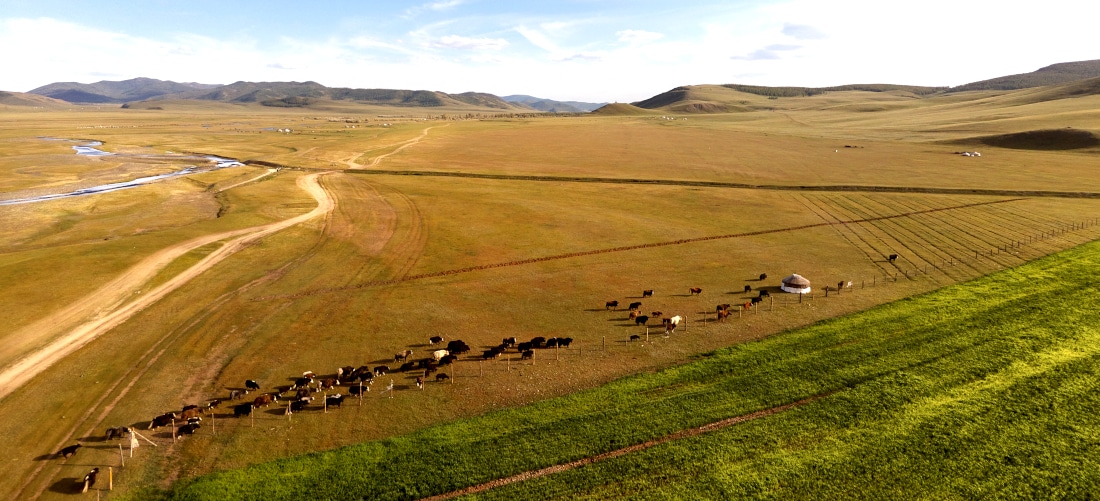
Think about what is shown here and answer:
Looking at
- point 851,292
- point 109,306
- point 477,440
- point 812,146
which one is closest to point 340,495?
point 477,440

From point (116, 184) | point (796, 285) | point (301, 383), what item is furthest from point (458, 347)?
point (116, 184)

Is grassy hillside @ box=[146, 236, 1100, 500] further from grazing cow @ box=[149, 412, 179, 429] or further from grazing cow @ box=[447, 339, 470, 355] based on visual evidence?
grazing cow @ box=[447, 339, 470, 355]

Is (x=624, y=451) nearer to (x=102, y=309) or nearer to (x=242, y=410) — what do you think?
(x=242, y=410)

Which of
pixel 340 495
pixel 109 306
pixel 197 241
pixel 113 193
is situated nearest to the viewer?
pixel 340 495

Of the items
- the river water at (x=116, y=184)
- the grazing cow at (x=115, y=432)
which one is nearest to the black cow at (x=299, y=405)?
the grazing cow at (x=115, y=432)

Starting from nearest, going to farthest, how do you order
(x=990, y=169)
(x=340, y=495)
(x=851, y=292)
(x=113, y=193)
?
(x=340, y=495), (x=851, y=292), (x=113, y=193), (x=990, y=169)

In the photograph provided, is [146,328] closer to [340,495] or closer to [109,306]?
[109,306]

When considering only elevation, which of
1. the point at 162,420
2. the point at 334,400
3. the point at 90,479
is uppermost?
the point at 162,420
